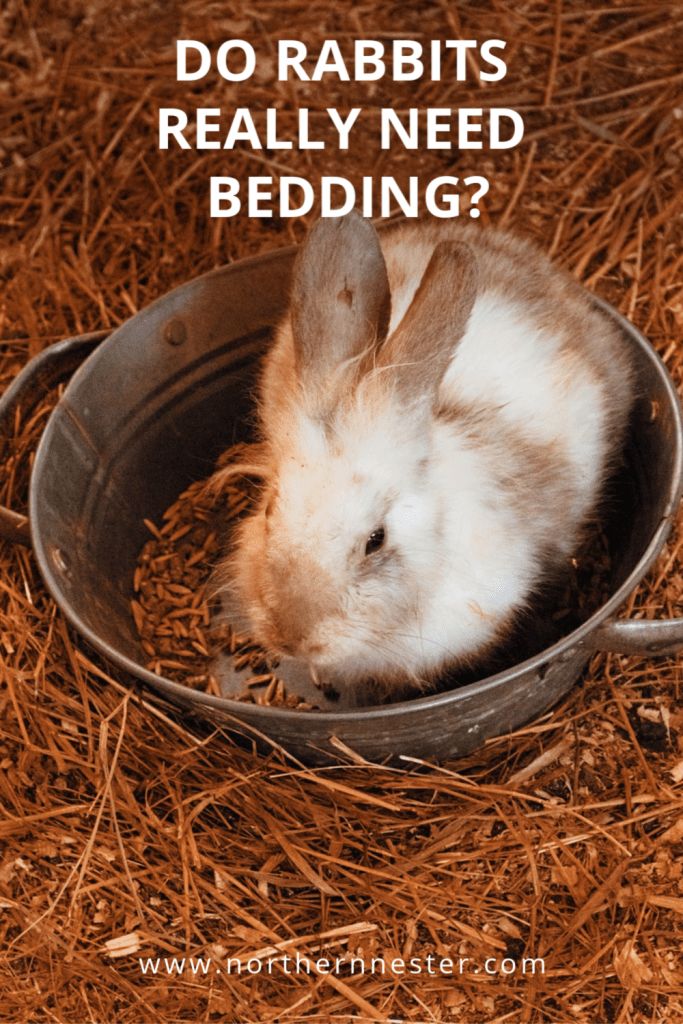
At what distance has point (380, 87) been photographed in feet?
10.7

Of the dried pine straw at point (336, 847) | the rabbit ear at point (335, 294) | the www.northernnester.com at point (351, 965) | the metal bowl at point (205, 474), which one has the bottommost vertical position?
the www.northernnester.com at point (351, 965)

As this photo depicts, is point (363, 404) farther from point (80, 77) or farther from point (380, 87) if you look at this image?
point (80, 77)

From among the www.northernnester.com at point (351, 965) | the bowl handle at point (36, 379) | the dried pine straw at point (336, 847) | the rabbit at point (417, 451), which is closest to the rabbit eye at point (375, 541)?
the rabbit at point (417, 451)

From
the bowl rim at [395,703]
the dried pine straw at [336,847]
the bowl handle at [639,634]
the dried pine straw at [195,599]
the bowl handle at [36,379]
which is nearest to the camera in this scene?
the bowl rim at [395,703]

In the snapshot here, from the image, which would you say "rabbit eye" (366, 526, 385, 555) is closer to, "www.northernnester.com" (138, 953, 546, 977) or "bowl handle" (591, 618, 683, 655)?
"bowl handle" (591, 618, 683, 655)

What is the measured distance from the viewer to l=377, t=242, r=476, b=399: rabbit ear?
5.82 ft

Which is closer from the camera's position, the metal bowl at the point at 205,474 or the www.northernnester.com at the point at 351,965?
the metal bowl at the point at 205,474

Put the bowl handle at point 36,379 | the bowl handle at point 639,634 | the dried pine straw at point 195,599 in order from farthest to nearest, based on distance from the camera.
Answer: the dried pine straw at point 195,599, the bowl handle at point 36,379, the bowl handle at point 639,634

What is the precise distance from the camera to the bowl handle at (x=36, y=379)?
2.24 m

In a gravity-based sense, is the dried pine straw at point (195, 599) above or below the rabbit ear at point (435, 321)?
below

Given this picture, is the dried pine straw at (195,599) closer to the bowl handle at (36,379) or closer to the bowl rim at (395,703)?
the bowl handle at (36,379)

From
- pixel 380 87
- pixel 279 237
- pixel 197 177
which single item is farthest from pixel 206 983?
pixel 380 87

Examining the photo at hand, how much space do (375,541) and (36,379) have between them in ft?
3.60

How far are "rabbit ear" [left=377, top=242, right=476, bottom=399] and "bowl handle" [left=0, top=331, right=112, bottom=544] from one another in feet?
2.87
